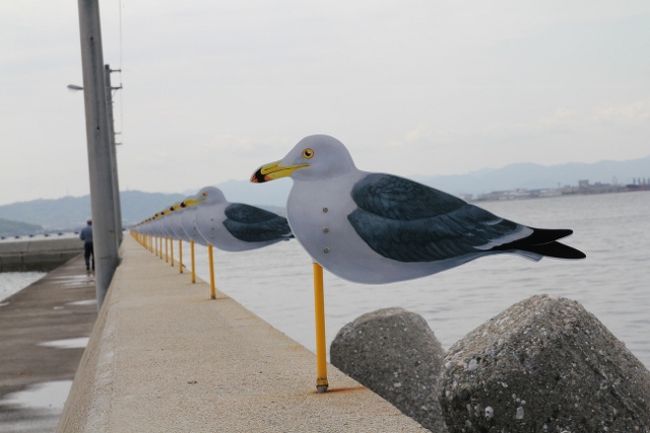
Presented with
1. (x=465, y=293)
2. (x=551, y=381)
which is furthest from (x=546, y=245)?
(x=465, y=293)

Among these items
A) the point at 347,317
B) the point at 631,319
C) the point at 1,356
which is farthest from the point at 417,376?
the point at 631,319

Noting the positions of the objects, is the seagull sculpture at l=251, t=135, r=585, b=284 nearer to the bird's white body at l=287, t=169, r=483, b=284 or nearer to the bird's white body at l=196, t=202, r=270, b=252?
the bird's white body at l=287, t=169, r=483, b=284

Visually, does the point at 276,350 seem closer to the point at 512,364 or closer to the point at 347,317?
the point at 512,364

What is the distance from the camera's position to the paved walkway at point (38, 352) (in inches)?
451

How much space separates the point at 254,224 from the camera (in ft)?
39.9

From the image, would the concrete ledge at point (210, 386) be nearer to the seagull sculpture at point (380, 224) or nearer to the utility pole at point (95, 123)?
the seagull sculpture at point (380, 224)

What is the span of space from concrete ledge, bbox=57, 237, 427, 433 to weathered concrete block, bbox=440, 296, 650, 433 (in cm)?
43

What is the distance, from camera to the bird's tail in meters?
5.97

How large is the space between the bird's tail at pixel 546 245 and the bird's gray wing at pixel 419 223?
0.10 m

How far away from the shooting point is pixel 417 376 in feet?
29.2

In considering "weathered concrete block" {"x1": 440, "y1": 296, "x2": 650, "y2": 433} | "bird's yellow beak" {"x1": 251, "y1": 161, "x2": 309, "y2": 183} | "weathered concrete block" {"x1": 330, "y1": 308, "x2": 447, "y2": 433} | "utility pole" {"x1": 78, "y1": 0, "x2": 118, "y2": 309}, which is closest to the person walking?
"utility pole" {"x1": 78, "y1": 0, "x2": 118, "y2": 309}

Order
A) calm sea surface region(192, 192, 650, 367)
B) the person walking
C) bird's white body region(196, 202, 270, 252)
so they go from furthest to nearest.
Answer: the person walking
calm sea surface region(192, 192, 650, 367)
bird's white body region(196, 202, 270, 252)

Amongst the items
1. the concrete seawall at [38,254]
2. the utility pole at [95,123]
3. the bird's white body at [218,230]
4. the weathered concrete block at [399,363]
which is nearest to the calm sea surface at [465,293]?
the utility pole at [95,123]

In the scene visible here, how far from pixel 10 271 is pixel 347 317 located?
52.1 meters
